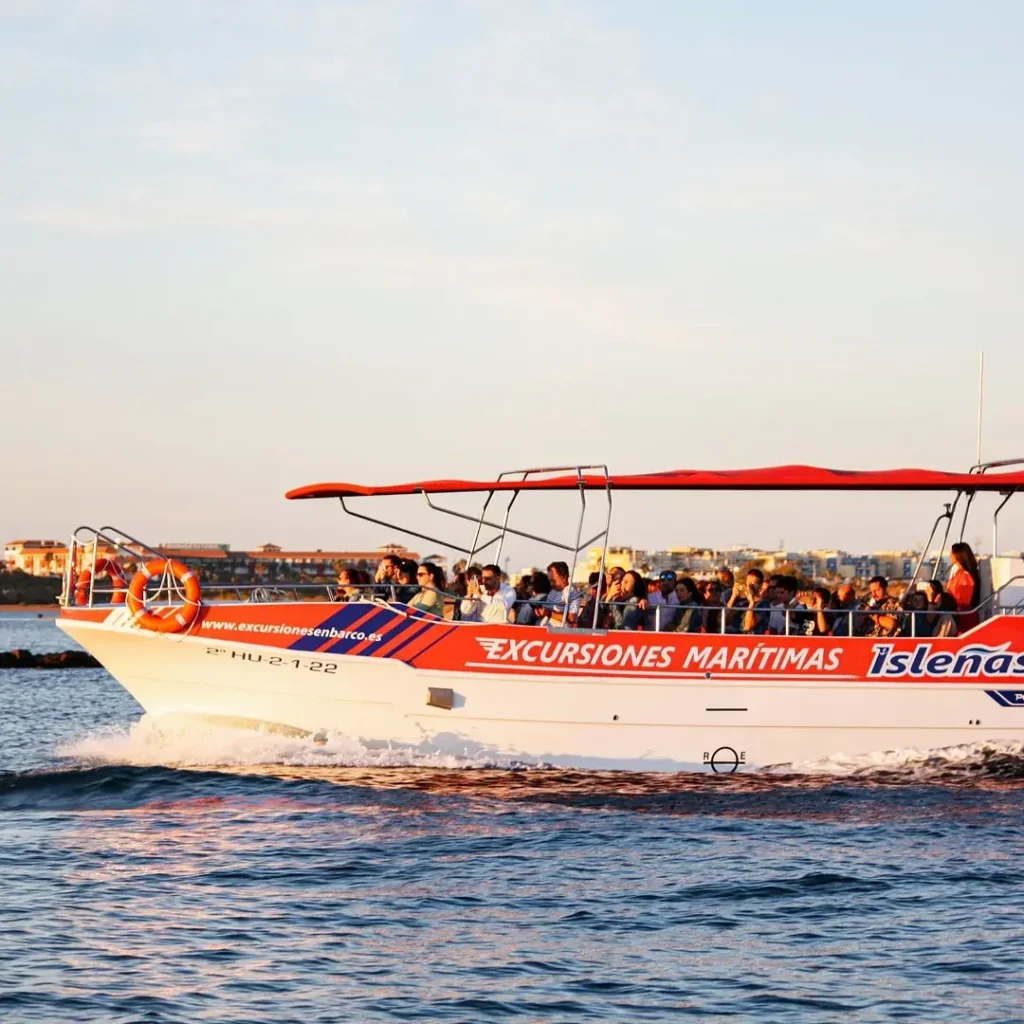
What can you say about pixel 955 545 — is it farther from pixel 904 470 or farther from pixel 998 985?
pixel 998 985

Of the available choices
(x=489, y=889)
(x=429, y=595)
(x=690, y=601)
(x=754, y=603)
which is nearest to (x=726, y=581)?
(x=754, y=603)

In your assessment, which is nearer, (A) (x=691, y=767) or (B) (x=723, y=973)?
(B) (x=723, y=973)

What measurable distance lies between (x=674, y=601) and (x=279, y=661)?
14.7 ft

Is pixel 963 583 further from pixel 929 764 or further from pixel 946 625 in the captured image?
pixel 929 764

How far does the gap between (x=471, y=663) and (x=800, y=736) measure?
3.70 m

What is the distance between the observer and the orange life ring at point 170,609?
17.1m

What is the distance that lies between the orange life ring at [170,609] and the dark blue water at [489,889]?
4.09 feet

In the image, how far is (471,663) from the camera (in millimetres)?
16781

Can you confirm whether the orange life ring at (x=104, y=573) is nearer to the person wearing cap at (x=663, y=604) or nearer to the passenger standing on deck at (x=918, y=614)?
the person wearing cap at (x=663, y=604)

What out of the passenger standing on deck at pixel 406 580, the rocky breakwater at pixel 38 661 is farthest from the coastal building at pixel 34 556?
the passenger standing on deck at pixel 406 580

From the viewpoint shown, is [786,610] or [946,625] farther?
[946,625]

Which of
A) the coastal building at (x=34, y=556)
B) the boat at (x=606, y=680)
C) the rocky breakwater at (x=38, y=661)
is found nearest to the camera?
the boat at (x=606, y=680)

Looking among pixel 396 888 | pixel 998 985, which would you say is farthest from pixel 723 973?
pixel 396 888

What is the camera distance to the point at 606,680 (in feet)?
54.7
